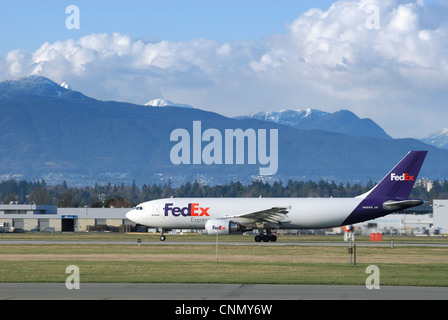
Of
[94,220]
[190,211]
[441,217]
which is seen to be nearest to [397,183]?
[190,211]

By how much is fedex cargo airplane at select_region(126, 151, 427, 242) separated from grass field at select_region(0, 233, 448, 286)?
23.4 feet

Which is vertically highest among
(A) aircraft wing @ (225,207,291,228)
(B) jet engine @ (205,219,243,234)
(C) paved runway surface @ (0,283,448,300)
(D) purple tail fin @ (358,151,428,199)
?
(D) purple tail fin @ (358,151,428,199)

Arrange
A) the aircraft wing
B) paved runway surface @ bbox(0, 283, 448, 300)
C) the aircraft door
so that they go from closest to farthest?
paved runway surface @ bbox(0, 283, 448, 300) → the aircraft wing → the aircraft door

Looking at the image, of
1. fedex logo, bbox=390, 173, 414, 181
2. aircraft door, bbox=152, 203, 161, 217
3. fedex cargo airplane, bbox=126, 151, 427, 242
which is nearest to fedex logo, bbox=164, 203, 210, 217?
fedex cargo airplane, bbox=126, 151, 427, 242

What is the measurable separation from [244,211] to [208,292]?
4416 centimetres

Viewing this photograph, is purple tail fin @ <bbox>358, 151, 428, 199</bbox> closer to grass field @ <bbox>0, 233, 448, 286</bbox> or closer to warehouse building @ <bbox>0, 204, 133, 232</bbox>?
grass field @ <bbox>0, 233, 448, 286</bbox>

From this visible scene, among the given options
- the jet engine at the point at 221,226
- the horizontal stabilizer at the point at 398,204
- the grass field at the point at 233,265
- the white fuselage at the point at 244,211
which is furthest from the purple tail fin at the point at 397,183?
the jet engine at the point at 221,226

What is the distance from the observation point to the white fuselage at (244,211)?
69.9m

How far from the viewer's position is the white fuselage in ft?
229

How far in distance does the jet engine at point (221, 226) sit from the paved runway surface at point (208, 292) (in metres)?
37.3

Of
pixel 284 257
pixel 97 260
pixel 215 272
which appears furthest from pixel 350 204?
pixel 215 272

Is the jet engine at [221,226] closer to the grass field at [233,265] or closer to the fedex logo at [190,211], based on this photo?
the fedex logo at [190,211]
